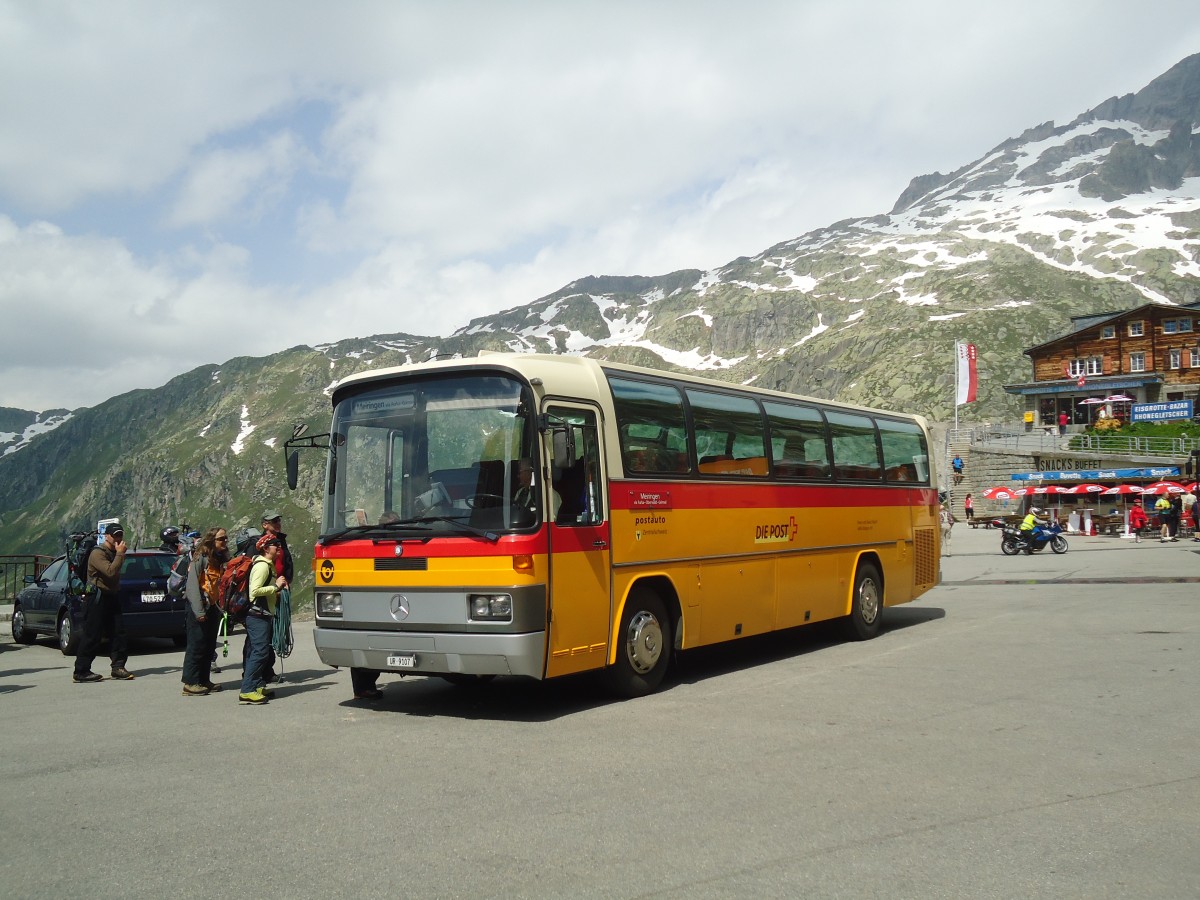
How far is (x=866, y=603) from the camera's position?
1443cm

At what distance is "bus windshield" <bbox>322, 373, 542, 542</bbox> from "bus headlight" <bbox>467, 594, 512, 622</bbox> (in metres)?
0.50

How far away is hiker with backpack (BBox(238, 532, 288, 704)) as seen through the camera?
33.5ft

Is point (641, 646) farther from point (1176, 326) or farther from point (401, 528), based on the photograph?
point (1176, 326)

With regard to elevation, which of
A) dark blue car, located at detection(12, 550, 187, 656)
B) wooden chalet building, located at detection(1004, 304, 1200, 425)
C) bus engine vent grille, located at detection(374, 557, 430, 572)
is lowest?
dark blue car, located at detection(12, 550, 187, 656)

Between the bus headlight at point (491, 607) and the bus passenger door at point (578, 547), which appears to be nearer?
the bus headlight at point (491, 607)

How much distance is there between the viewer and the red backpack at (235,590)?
33.8ft

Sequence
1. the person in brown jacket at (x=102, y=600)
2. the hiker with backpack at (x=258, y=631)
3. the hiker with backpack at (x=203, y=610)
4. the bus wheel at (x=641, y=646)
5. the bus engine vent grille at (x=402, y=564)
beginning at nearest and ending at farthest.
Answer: the bus engine vent grille at (x=402, y=564)
the bus wheel at (x=641, y=646)
the hiker with backpack at (x=258, y=631)
the hiker with backpack at (x=203, y=610)
the person in brown jacket at (x=102, y=600)

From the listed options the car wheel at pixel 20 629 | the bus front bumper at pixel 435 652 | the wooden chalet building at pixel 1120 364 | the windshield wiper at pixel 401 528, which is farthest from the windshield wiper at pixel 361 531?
the wooden chalet building at pixel 1120 364

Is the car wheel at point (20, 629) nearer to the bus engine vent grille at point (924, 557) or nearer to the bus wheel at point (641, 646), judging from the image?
the bus wheel at point (641, 646)

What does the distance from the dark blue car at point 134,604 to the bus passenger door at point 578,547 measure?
819cm

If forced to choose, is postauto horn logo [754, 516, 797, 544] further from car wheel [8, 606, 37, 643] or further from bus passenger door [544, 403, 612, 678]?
car wheel [8, 606, 37, 643]

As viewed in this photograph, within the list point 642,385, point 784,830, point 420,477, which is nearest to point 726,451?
point 642,385

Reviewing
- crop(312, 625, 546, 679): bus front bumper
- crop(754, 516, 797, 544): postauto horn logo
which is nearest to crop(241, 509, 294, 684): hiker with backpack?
crop(312, 625, 546, 679): bus front bumper

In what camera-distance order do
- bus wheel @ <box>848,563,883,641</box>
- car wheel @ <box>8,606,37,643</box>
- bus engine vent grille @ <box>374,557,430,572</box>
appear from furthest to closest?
car wheel @ <box>8,606,37,643</box>, bus wheel @ <box>848,563,883,641</box>, bus engine vent grille @ <box>374,557,430,572</box>
